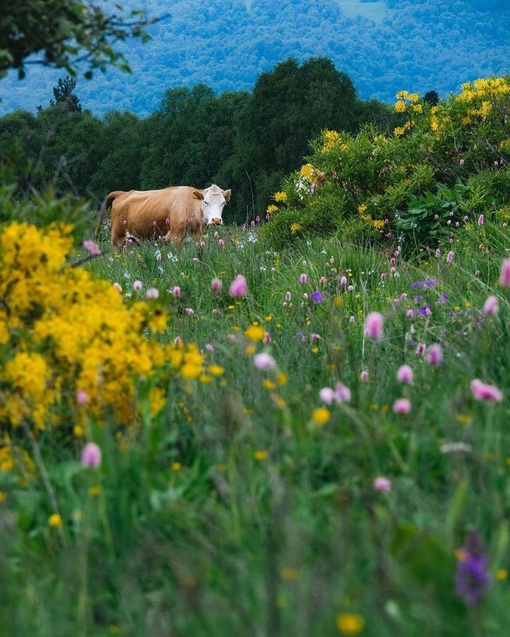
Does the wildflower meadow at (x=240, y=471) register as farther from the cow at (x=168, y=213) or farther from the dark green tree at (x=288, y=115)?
the dark green tree at (x=288, y=115)

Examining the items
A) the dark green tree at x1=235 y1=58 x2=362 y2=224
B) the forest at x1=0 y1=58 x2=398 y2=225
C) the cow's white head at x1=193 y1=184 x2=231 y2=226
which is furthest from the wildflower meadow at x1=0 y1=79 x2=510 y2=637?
the dark green tree at x1=235 y1=58 x2=362 y2=224

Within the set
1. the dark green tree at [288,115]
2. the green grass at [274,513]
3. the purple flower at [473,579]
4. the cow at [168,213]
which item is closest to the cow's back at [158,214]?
the cow at [168,213]

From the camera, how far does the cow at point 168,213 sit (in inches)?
570

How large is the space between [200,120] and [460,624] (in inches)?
2177

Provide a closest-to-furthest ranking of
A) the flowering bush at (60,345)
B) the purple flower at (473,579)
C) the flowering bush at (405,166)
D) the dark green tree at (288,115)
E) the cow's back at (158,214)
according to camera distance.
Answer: the purple flower at (473,579)
the flowering bush at (60,345)
the flowering bush at (405,166)
the cow's back at (158,214)
the dark green tree at (288,115)

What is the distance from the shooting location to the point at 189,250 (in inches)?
402

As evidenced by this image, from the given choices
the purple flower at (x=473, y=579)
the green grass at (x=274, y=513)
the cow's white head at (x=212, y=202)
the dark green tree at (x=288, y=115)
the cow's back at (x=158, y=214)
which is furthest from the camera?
the dark green tree at (x=288, y=115)

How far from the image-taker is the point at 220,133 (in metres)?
54.2

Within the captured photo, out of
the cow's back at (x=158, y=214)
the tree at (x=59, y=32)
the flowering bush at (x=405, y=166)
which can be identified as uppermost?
the tree at (x=59, y=32)

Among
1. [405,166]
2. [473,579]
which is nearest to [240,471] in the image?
[473,579]

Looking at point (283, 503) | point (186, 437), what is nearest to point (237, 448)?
point (186, 437)

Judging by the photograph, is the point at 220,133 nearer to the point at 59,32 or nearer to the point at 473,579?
the point at 59,32

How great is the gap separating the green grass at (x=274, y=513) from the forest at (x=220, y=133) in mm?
19239

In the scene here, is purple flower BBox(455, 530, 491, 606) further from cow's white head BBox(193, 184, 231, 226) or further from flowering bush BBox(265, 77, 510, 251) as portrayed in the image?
cow's white head BBox(193, 184, 231, 226)
